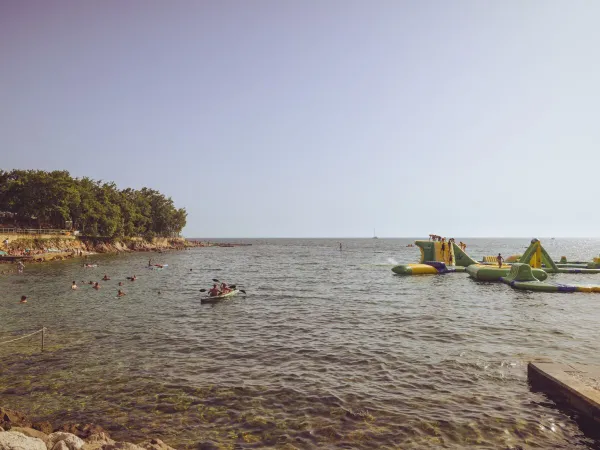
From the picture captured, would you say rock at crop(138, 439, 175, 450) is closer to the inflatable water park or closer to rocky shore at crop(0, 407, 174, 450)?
rocky shore at crop(0, 407, 174, 450)

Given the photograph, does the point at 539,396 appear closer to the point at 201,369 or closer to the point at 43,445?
the point at 201,369

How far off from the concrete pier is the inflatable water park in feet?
93.6

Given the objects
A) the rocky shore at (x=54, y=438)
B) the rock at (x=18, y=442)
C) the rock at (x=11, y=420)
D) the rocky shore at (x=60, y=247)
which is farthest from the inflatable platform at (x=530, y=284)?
the rocky shore at (x=60, y=247)

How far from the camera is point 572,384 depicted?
1199cm

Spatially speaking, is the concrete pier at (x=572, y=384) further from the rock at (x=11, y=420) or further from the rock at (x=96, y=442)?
the rock at (x=11, y=420)

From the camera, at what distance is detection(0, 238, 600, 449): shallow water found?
35.6ft

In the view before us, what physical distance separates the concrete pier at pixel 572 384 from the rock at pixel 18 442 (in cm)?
1425

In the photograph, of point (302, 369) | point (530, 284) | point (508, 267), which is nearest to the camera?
point (302, 369)

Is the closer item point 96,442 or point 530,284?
point 96,442

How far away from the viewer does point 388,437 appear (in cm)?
1045

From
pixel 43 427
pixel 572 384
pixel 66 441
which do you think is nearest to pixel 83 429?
pixel 43 427

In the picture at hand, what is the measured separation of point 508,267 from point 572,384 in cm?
4127

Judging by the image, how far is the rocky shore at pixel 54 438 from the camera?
7.43 m

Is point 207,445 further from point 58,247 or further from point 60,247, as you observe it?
point 60,247
